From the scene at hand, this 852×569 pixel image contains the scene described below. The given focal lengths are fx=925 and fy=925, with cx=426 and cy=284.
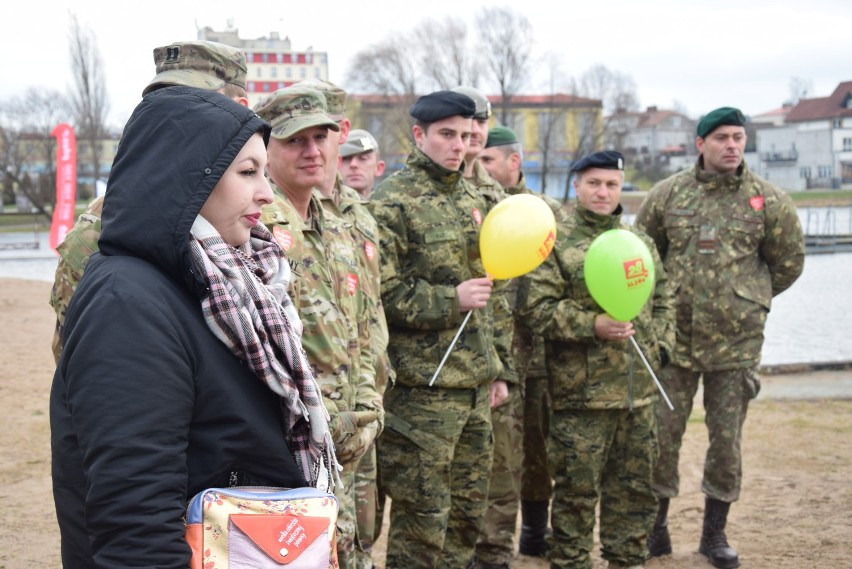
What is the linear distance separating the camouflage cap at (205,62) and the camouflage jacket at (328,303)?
0.48m

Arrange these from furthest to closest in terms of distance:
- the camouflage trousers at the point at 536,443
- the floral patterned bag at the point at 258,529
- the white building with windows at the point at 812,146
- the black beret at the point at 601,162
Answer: the white building with windows at the point at 812,146 < the camouflage trousers at the point at 536,443 < the black beret at the point at 601,162 < the floral patterned bag at the point at 258,529

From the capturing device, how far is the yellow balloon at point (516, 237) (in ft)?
15.3

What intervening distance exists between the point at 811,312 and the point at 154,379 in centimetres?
1641

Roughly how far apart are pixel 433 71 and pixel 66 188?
33084mm

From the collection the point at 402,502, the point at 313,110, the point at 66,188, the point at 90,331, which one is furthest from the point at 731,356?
the point at 66,188

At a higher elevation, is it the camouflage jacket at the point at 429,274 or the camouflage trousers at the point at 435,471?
the camouflage jacket at the point at 429,274

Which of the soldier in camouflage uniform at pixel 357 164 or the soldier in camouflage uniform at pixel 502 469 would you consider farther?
the soldier in camouflage uniform at pixel 357 164

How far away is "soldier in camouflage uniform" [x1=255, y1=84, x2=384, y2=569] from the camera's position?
10.8 ft

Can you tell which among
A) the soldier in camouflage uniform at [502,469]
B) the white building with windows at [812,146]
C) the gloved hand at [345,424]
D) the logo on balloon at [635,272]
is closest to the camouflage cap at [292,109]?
the gloved hand at [345,424]

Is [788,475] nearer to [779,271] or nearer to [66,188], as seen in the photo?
[779,271]

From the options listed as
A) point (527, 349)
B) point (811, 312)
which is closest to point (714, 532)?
point (527, 349)

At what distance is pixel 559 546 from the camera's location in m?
4.98

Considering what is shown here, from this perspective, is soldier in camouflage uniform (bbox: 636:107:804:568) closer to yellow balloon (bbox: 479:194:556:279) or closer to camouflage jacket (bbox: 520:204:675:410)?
camouflage jacket (bbox: 520:204:675:410)

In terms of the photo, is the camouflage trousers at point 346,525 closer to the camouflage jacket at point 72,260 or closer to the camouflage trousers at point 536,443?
the camouflage jacket at point 72,260
